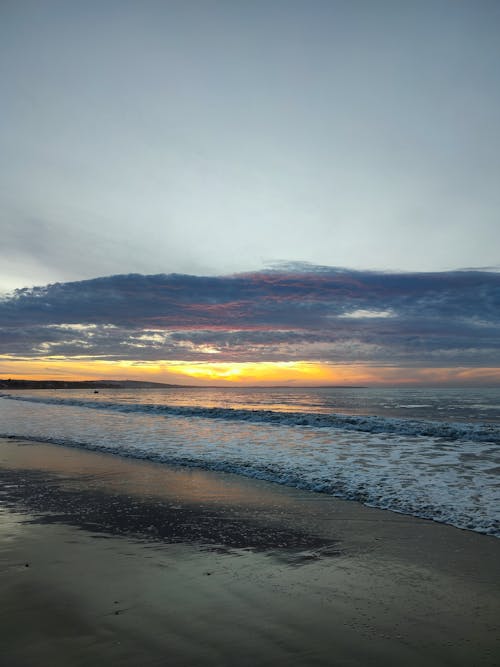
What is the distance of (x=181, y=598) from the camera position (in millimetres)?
4883

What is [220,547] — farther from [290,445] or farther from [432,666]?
[290,445]

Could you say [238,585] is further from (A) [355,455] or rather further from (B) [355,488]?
(A) [355,455]

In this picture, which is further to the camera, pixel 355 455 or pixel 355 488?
pixel 355 455

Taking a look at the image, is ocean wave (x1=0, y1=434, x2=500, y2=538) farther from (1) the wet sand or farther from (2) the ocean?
(1) the wet sand

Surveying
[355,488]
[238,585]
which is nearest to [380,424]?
[355,488]

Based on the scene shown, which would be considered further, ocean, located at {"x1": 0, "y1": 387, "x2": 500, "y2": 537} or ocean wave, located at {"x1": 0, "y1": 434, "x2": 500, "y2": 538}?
ocean, located at {"x1": 0, "y1": 387, "x2": 500, "y2": 537}

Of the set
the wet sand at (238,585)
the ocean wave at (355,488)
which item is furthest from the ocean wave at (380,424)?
the wet sand at (238,585)

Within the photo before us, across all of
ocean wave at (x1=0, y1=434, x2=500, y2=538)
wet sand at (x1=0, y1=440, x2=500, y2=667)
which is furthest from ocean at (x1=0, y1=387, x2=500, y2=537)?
wet sand at (x1=0, y1=440, x2=500, y2=667)

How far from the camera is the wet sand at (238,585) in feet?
12.9

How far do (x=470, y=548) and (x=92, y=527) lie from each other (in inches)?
227

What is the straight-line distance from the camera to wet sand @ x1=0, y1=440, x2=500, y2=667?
155 inches

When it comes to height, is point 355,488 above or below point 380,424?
above

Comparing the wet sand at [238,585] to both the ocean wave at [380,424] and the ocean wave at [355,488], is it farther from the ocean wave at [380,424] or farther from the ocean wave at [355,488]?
the ocean wave at [380,424]

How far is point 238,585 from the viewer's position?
5.24 meters
